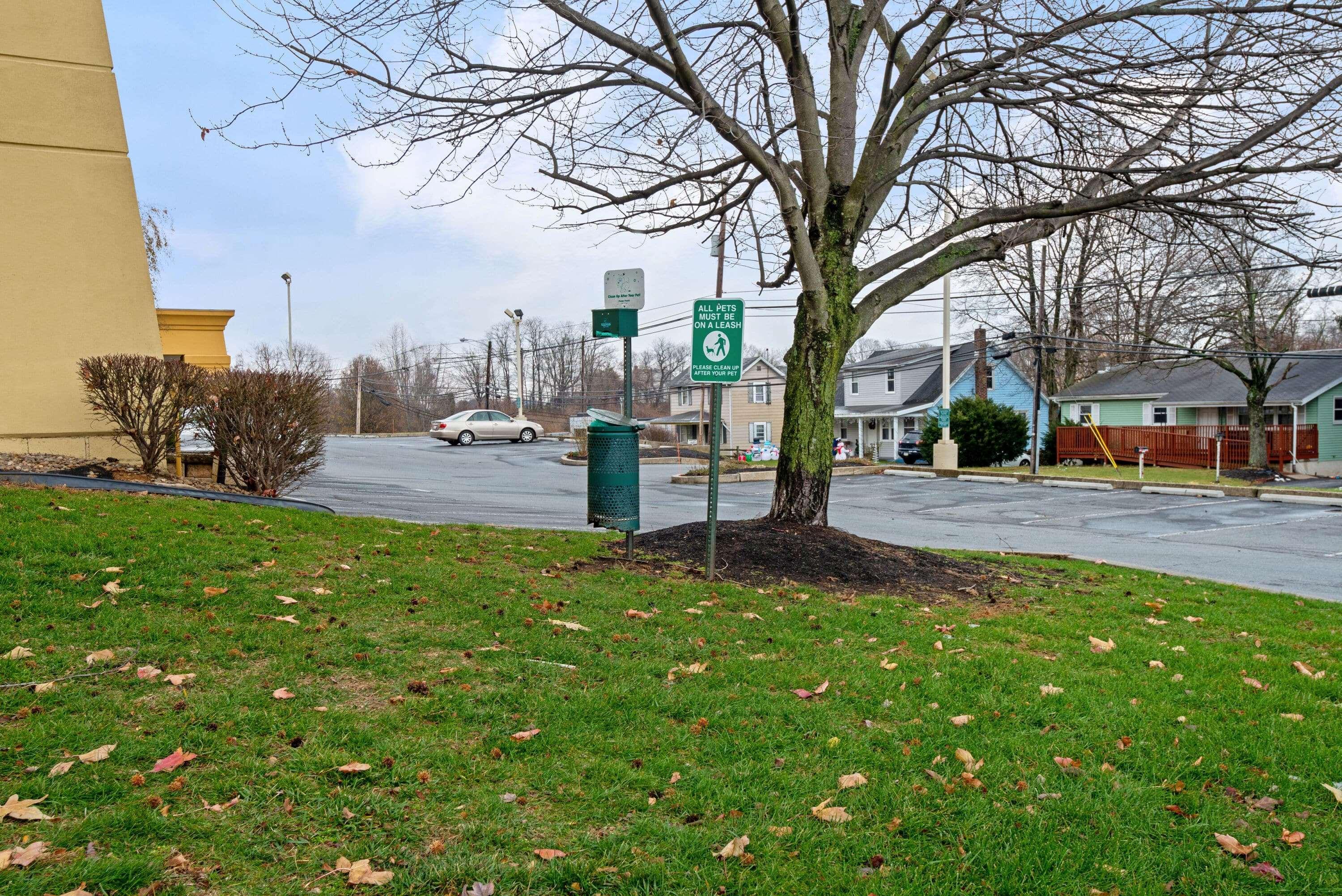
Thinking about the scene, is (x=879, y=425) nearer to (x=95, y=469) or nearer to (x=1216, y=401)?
(x=1216, y=401)

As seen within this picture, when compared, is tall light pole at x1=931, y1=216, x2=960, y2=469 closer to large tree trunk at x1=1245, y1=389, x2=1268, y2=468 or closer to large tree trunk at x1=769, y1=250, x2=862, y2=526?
large tree trunk at x1=1245, y1=389, x2=1268, y2=468

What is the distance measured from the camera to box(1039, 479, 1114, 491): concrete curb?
24.9 m

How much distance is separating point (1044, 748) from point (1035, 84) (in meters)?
6.75

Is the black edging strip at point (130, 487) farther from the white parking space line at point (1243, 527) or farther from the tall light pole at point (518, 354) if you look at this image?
the tall light pole at point (518, 354)

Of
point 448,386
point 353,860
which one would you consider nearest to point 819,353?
point 353,860

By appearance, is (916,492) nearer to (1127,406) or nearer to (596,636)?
(596,636)

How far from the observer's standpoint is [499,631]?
506 centimetres

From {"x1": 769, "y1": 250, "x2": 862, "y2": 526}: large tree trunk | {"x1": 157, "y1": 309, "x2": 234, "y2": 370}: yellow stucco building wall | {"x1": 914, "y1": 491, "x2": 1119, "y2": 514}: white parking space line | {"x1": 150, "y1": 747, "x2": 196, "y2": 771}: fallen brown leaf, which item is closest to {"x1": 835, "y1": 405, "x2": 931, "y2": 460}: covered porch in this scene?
{"x1": 914, "y1": 491, "x2": 1119, "y2": 514}: white parking space line

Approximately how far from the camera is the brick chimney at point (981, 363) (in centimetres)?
3950

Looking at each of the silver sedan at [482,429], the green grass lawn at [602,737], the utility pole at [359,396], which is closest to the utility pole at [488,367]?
the utility pole at [359,396]

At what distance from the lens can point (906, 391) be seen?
50062 mm

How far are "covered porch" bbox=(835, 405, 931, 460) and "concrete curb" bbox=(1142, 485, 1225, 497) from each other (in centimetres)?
2209

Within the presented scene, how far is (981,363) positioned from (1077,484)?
→ 60.1 feet

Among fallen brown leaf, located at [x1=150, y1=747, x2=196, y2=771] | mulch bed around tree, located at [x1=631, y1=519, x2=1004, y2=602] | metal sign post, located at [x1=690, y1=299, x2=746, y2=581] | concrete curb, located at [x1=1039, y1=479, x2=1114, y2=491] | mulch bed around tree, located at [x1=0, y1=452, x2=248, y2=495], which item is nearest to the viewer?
fallen brown leaf, located at [x1=150, y1=747, x2=196, y2=771]
